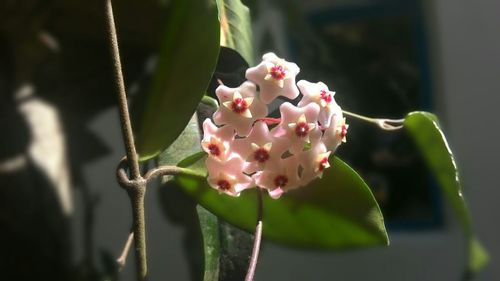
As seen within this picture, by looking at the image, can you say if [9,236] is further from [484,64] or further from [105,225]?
[484,64]

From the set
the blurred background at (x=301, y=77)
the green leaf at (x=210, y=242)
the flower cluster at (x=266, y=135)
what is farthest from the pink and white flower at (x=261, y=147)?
the blurred background at (x=301, y=77)

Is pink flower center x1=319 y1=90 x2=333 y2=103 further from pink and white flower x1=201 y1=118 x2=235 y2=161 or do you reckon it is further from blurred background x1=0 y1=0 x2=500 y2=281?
blurred background x1=0 y1=0 x2=500 y2=281

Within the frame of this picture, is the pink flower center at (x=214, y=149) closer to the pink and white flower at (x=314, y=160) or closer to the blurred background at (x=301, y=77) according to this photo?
the pink and white flower at (x=314, y=160)

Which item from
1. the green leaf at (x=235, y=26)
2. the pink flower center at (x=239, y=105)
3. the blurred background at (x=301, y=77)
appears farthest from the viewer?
the blurred background at (x=301, y=77)

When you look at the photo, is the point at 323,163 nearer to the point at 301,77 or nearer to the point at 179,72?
the point at 179,72

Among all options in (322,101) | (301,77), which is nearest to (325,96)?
(322,101)

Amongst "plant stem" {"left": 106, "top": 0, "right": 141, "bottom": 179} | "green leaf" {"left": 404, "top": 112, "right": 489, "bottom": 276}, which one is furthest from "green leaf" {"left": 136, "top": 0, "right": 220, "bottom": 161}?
"green leaf" {"left": 404, "top": 112, "right": 489, "bottom": 276}
